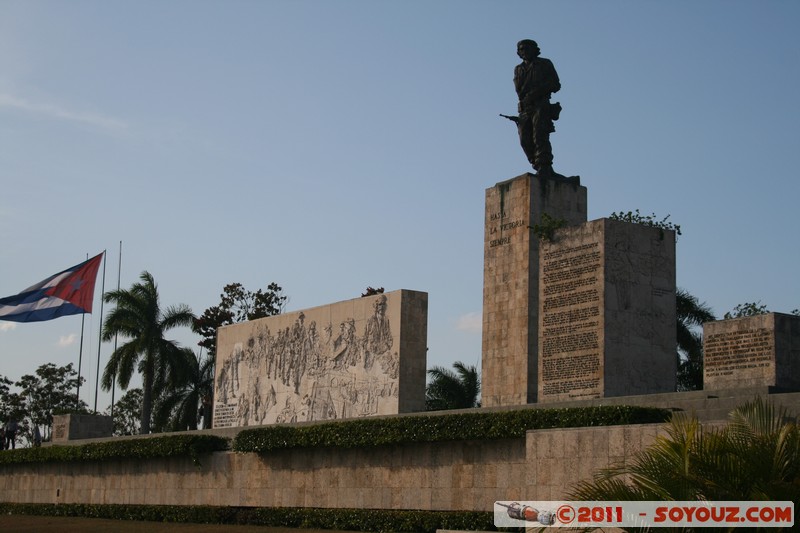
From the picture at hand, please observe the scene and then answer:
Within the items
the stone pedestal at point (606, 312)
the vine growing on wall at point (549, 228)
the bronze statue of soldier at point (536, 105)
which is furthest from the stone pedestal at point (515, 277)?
the stone pedestal at point (606, 312)

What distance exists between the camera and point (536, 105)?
72.5 feet

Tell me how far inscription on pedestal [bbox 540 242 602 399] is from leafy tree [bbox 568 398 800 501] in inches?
370

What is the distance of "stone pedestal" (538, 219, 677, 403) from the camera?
60.2 feet

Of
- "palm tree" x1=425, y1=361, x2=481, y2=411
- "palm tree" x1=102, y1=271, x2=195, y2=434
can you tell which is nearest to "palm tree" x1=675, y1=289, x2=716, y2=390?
"palm tree" x1=425, y1=361, x2=481, y2=411

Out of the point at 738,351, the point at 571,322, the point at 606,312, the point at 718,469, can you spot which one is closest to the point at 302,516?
the point at 571,322

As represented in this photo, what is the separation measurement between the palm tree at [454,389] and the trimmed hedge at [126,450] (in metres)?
9.07

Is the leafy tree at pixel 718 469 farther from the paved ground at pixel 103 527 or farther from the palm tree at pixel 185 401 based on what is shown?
the palm tree at pixel 185 401

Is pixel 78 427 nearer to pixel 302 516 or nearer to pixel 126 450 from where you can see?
pixel 126 450

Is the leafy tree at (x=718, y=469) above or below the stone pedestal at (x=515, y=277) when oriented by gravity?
below

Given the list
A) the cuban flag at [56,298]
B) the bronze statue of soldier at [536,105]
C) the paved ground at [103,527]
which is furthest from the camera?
the cuban flag at [56,298]

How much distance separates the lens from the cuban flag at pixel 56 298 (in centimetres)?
2961

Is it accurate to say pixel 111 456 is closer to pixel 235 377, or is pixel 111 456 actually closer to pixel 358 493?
pixel 235 377

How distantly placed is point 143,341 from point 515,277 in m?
16.9

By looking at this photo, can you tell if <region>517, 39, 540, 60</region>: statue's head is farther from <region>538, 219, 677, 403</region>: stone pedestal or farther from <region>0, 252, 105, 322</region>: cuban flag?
<region>0, 252, 105, 322</region>: cuban flag
